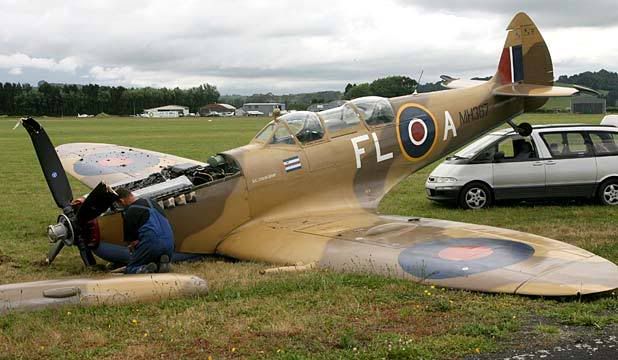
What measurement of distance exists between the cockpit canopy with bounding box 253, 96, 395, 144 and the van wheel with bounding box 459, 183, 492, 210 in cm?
315

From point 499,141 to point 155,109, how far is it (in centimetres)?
14695

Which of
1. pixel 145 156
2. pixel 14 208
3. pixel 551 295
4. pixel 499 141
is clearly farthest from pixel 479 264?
pixel 14 208

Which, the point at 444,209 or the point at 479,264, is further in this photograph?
the point at 444,209

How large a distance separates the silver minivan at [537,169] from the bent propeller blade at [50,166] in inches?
298

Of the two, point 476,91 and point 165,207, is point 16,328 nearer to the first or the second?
point 165,207

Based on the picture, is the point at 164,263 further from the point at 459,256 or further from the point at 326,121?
the point at 326,121

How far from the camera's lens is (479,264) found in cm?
695

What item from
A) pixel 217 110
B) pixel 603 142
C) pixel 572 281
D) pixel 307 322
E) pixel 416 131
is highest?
pixel 217 110

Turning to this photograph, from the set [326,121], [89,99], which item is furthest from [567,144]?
[89,99]

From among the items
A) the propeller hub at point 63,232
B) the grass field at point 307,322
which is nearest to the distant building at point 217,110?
the propeller hub at point 63,232

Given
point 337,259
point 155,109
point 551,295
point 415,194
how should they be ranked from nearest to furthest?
point 551,295 < point 337,259 < point 415,194 < point 155,109

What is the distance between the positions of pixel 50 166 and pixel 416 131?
589 cm

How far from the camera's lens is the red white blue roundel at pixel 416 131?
432 inches

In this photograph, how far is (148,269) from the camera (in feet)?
24.8
